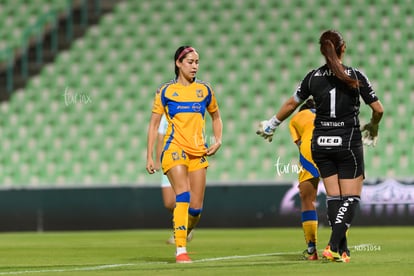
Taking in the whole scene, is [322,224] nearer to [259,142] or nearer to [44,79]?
[259,142]

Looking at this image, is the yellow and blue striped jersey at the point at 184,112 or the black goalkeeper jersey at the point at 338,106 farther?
the yellow and blue striped jersey at the point at 184,112

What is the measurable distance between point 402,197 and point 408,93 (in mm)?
3815

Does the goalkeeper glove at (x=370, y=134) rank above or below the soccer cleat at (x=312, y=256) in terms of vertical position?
above

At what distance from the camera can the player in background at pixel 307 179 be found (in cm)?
976

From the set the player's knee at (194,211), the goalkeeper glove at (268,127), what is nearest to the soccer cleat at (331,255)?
the goalkeeper glove at (268,127)

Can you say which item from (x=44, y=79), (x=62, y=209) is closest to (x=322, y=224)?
(x=62, y=209)

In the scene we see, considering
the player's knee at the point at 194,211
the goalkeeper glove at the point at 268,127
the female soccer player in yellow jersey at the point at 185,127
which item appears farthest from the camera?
the player's knee at the point at 194,211

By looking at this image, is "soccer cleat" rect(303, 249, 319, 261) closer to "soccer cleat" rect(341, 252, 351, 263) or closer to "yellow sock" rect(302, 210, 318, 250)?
"yellow sock" rect(302, 210, 318, 250)

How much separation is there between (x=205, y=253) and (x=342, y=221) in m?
2.75

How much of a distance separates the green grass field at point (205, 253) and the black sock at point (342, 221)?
20cm

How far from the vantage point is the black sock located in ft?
28.1

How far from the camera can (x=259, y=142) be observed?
65.0 ft

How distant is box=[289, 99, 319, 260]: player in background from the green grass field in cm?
28

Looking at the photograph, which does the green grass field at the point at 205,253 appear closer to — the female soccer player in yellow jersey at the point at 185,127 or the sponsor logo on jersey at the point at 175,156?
the female soccer player in yellow jersey at the point at 185,127
